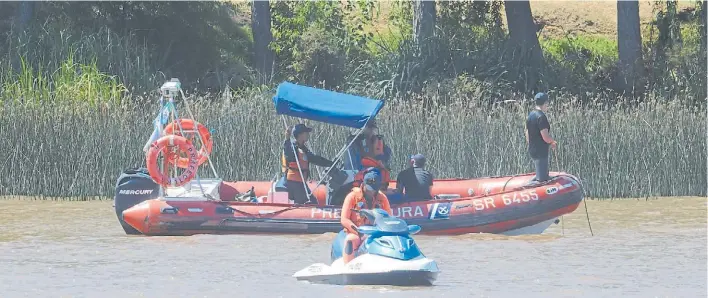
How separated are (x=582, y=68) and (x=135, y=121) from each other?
11.6m

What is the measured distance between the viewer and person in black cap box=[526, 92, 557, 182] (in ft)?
62.5

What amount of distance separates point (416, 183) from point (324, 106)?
1.44m

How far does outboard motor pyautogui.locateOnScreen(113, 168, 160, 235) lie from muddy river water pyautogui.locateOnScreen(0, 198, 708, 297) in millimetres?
381

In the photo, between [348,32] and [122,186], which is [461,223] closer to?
[122,186]

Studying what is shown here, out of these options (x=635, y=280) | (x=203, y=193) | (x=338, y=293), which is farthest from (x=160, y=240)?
(x=635, y=280)

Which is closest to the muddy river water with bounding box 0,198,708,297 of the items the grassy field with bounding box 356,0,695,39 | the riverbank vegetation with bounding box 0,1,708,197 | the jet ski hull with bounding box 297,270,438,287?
the jet ski hull with bounding box 297,270,438,287

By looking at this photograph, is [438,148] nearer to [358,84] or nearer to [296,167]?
[296,167]

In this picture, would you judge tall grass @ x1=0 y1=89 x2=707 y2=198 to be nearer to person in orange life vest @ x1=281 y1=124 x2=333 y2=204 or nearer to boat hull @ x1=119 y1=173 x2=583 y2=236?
person in orange life vest @ x1=281 y1=124 x2=333 y2=204

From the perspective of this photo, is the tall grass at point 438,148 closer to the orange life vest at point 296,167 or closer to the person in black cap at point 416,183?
the orange life vest at point 296,167

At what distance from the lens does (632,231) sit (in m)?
19.5

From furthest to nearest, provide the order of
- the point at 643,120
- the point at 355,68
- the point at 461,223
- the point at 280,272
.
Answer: the point at 355,68, the point at 643,120, the point at 461,223, the point at 280,272

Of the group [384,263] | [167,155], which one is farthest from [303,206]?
[384,263]

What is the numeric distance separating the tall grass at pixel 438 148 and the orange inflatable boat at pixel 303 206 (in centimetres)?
320

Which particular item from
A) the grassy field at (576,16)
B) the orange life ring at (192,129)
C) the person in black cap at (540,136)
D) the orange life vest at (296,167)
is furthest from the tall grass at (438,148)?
the grassy field at (576,16)
